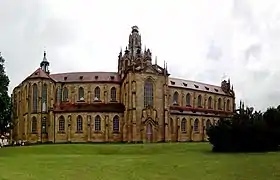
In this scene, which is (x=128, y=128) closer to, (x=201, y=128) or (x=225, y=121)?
(x=201, y=128)

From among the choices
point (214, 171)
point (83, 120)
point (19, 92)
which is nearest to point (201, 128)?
point (83, 120)

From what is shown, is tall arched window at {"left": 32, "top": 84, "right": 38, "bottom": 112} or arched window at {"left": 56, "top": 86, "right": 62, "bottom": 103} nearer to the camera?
tall arched window at {"left": 32, "top": 84, "right": 38, "bottom": 112}

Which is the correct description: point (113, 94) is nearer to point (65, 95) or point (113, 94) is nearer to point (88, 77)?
point (88, 77)

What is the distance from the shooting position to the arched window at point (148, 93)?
92.9m

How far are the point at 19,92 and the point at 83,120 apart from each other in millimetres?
20601

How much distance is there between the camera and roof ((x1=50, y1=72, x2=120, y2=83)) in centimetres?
10450

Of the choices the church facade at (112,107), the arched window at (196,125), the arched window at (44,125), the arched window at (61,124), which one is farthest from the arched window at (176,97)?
the arched window at (44,125)

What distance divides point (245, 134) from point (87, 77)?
55.6 m

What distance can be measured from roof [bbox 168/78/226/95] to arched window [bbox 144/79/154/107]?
15.5 metres

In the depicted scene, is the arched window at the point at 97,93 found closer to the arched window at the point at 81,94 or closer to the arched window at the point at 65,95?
the arched window at the point at 81,94

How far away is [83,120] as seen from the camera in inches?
3676

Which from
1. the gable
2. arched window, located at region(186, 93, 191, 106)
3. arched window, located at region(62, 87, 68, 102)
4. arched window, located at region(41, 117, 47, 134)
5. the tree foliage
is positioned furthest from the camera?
arched window, located at region(186, 93, 191, 106)

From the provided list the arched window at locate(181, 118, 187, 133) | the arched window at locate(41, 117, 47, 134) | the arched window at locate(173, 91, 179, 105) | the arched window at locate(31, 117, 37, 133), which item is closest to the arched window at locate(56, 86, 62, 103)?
the arched window at locate(41, 117, 47, 134)

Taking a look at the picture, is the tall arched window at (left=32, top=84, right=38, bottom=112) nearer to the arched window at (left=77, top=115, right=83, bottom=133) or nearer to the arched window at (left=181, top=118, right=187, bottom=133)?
the arched window at (left=77, top=115, right=83, bottom=133)
